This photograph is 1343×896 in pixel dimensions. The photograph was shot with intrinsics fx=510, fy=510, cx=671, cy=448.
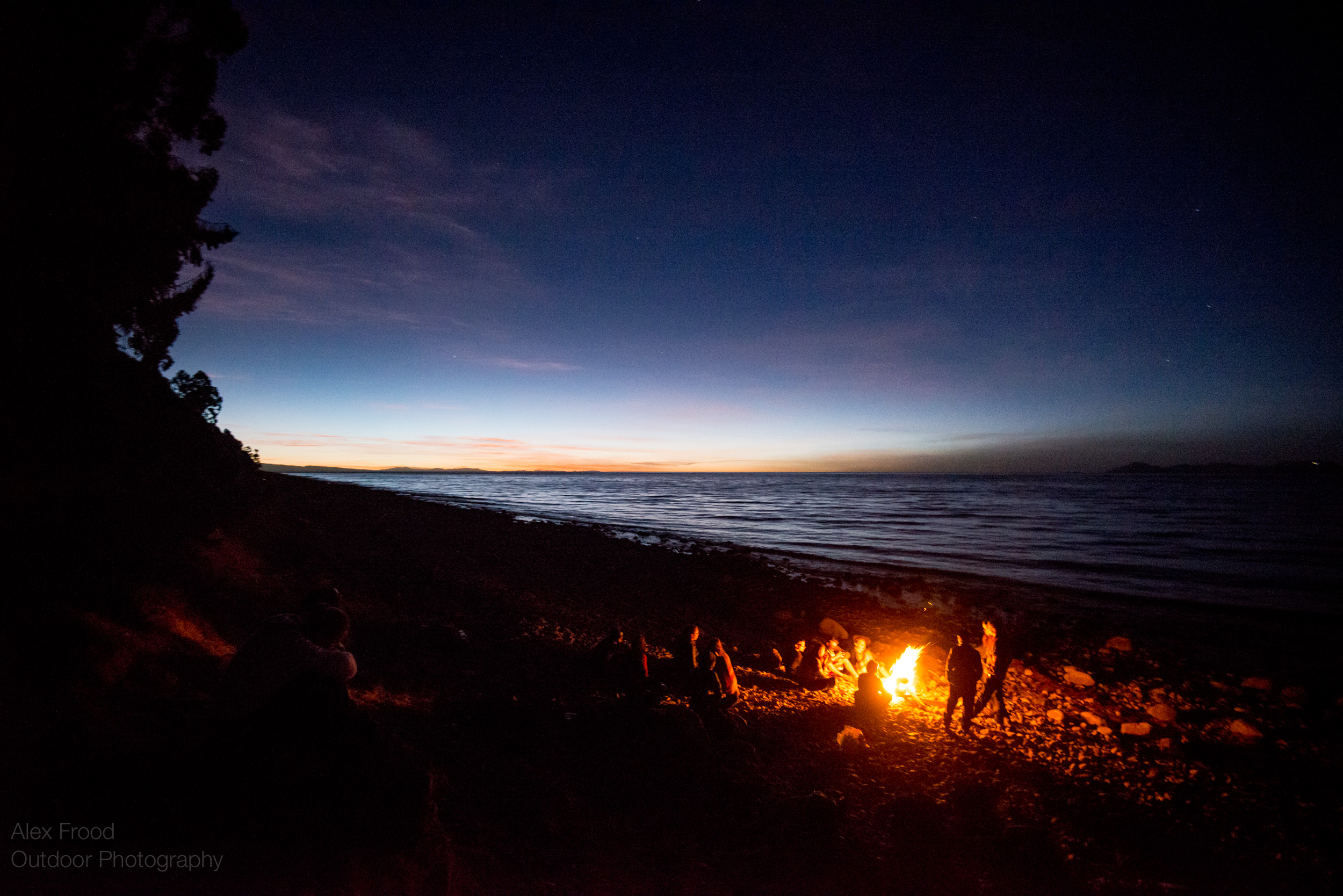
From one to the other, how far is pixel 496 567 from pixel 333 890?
15.9 m

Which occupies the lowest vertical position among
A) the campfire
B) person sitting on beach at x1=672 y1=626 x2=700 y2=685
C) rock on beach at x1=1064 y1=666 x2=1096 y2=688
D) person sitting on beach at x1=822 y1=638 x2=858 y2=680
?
rock on beach at x1=1064 y1=666 x2=1096 y2=688

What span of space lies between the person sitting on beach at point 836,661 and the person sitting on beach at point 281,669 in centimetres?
766

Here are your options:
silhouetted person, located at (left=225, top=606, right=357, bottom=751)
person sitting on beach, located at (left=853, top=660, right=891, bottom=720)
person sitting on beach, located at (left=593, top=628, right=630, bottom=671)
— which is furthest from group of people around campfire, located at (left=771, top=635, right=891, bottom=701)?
silhouetted person, located at (left=225, top=606, right=357, bottom=751)

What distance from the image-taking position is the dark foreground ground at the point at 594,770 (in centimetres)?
347

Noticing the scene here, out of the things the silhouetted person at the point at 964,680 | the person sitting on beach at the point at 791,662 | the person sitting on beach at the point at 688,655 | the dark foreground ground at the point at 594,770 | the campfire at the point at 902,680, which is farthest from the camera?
the person sitting on beach at the point at 791,662

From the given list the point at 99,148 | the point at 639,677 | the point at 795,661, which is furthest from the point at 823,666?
the point at 99,148

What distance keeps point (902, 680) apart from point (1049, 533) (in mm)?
30948

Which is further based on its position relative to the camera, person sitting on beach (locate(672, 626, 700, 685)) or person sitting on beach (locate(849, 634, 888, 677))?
person sitting on beach (locate(849, 634, 888, 677))

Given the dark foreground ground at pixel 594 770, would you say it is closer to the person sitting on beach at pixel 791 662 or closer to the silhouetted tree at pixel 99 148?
the person sitting on beach at pixel 791 662

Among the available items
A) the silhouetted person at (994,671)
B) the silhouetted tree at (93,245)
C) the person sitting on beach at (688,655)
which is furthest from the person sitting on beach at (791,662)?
the silhouetted tree at (93,245)

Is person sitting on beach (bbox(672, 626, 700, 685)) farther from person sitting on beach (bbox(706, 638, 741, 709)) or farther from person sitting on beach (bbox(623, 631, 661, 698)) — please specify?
person sitting on beach (bbox(623, 631, 661, 698))

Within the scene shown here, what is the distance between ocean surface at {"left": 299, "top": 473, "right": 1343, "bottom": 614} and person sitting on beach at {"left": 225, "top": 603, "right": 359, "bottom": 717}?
20950 millimetres

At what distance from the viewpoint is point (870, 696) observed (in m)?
8.09

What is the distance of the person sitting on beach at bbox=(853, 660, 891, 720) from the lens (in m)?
8.02
